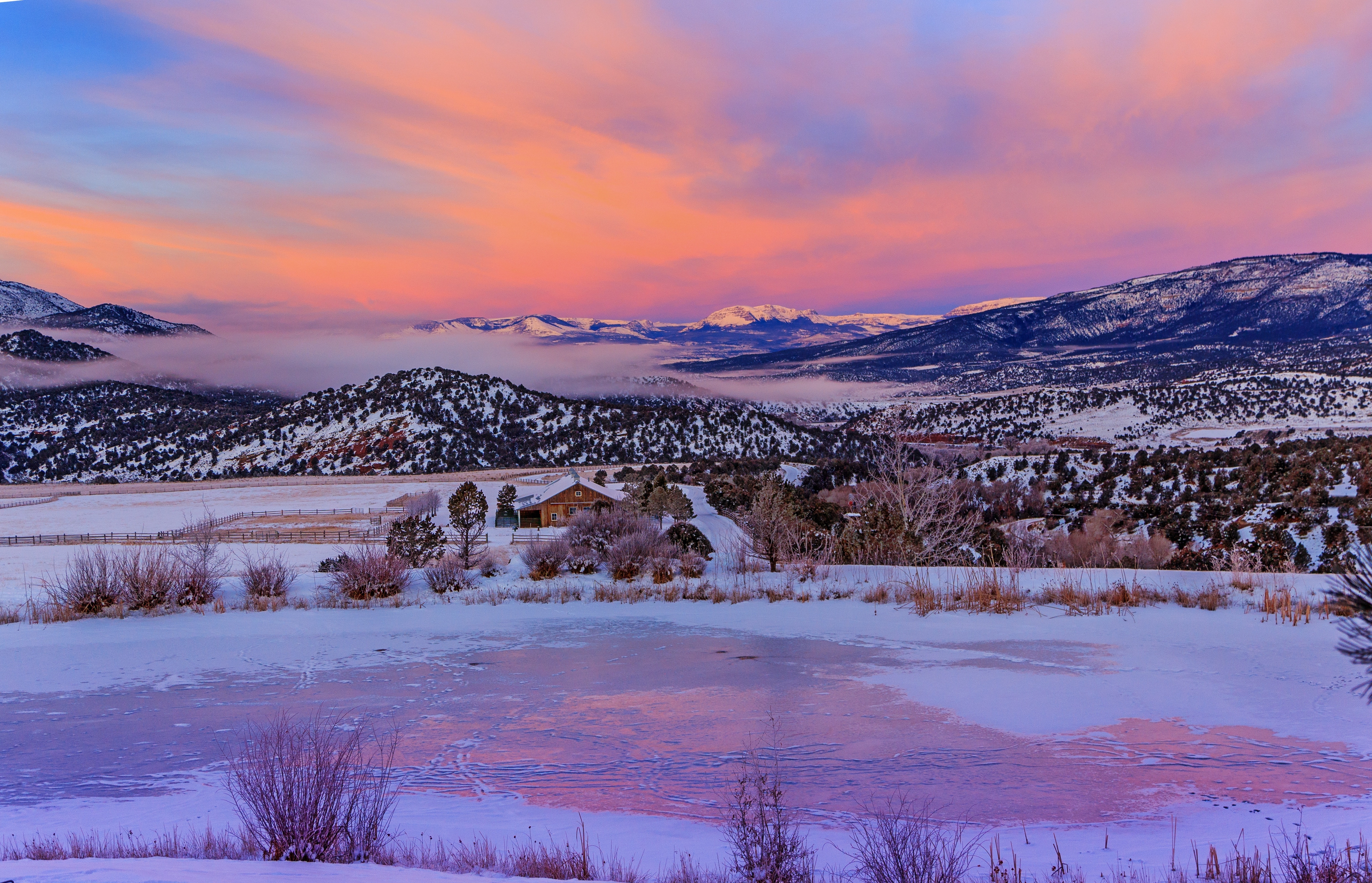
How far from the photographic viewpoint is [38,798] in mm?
6492

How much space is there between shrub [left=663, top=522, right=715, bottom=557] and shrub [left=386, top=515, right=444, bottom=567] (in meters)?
5.22

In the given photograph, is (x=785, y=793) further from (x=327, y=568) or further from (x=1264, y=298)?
(x=1264, y=298)

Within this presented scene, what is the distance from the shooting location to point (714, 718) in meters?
8.45

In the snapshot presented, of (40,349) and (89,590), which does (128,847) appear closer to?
(89,590)

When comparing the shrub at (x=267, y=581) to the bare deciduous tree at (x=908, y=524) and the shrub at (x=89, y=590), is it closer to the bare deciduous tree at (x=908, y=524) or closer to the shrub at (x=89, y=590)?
the shrub at (x=89, y=590)

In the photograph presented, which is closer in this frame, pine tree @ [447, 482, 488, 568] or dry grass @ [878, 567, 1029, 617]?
dry grass @ [878, 567, 1029, 617]

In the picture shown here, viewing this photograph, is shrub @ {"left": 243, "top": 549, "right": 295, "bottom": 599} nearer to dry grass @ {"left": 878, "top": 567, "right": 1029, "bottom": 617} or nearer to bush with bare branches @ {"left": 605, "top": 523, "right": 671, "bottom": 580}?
bush with bare branches @ {"left": 605, "top": 523, "right": 671, "bottom": 580}

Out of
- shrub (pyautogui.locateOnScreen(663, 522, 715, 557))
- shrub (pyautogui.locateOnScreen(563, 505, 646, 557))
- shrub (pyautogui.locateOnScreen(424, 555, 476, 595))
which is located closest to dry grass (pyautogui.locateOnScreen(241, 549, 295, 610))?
shrub (pyautogui.locateOnScreen(424, 555, 476, 595))

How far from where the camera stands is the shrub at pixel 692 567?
57.3ft

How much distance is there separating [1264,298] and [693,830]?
9166 inches

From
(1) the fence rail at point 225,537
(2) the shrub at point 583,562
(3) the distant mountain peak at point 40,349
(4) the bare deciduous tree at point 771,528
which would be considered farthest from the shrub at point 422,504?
(3) the distant mountain peak at point 40,349

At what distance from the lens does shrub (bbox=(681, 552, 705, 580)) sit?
57.3 feet

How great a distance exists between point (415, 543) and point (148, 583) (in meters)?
5.84

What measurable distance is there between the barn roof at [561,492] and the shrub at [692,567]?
17865 mm
